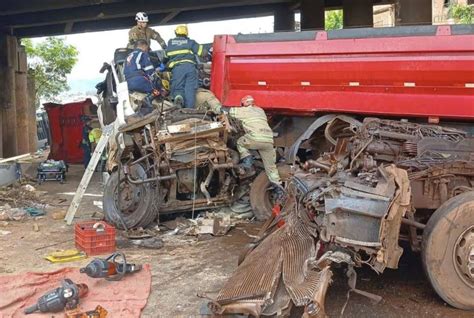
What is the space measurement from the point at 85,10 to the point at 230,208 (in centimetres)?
1194

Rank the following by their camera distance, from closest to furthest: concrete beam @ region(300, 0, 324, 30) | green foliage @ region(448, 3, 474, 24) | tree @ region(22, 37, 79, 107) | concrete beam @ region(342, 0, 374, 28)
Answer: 1. concrete beam @ region(342, 0, 374, 28)
2. concrete beam @ region(300, 0, 324, 30)
3. green foliage @ region(448, 3, 474, 24)
4. tree @ region(22, 37, 79, 107)

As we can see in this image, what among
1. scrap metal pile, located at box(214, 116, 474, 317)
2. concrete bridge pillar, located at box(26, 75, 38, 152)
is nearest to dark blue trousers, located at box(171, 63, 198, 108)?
scrap metal pile, located at box(214, 116, 474, 317)

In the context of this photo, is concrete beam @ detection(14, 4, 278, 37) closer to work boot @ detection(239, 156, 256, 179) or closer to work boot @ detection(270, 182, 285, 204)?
work boot @ detection(239, 156, 256, 179)

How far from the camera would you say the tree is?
27156 mm

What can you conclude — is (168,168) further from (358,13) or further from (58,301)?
(358,13)

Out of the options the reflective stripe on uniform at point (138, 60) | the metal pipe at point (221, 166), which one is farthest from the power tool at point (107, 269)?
the reflective stripe on uniform at point (138, 60)

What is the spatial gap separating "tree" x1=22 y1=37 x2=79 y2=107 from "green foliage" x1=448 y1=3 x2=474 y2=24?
17.0 m

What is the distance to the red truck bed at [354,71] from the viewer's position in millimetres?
6500

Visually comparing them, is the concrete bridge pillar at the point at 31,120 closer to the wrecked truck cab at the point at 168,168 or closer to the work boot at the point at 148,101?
the work boot at the point at 148,101

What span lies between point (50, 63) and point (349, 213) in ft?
85.9

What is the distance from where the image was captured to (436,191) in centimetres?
452

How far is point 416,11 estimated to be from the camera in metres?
11.7

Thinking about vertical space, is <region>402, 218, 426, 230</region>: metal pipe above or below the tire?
above

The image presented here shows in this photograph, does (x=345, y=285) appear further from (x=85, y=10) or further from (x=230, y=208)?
(x=85, y=10)
